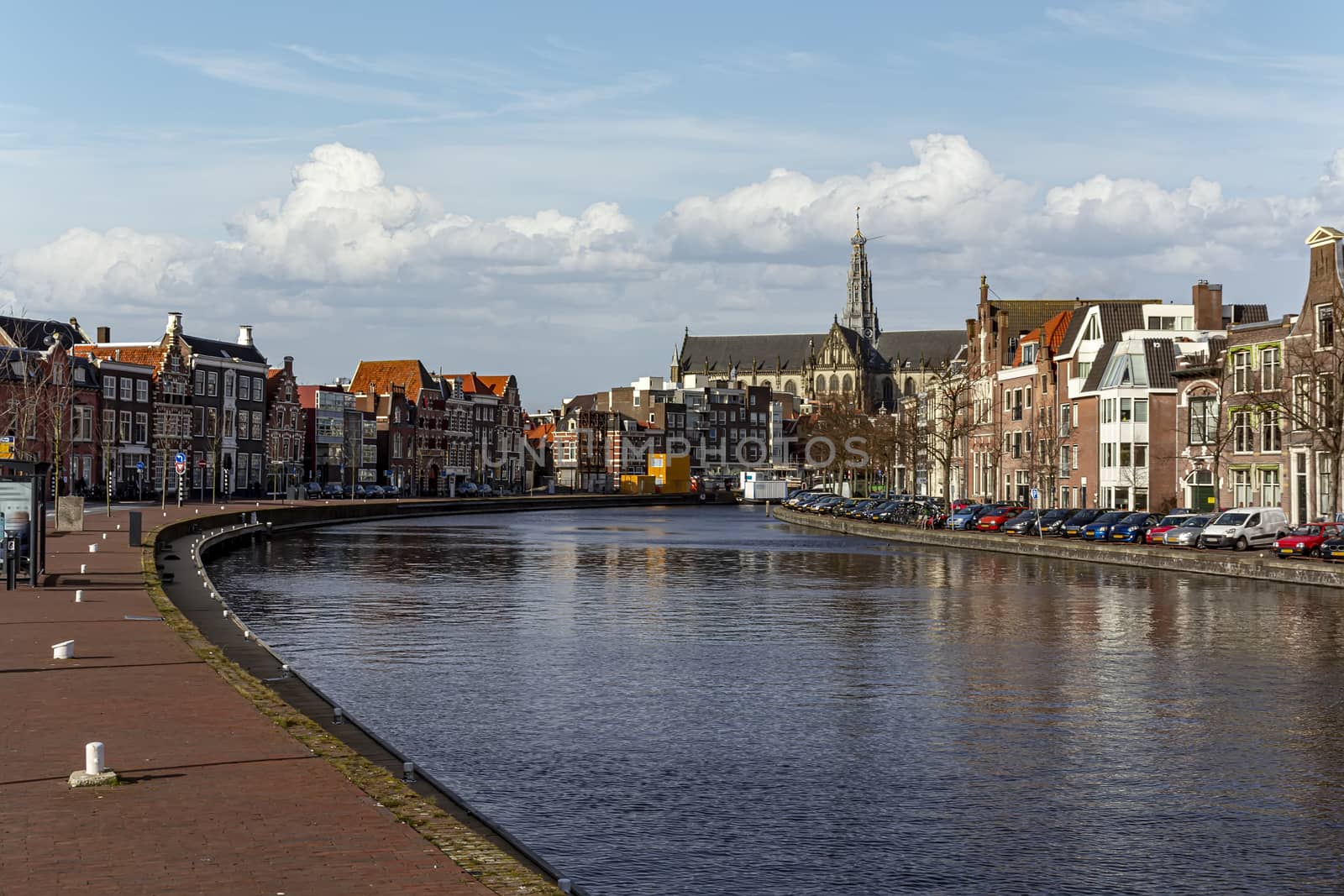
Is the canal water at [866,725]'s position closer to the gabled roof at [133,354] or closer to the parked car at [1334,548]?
the parked car at [1334,548]

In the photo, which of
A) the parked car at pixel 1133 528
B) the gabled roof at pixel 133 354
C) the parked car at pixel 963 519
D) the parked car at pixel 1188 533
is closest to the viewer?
the parked car at pixel 1188 533

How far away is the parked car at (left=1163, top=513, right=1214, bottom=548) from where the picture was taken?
233ft

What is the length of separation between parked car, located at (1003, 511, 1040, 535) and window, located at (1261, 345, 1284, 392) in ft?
46.9

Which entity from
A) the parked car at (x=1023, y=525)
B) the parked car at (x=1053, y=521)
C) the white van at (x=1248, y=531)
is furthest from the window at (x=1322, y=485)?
the parked car at (x=1023, y=525)

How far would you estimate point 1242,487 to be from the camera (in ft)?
297

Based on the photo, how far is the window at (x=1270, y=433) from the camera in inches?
3354

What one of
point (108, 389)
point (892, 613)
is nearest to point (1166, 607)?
point (892, 613)

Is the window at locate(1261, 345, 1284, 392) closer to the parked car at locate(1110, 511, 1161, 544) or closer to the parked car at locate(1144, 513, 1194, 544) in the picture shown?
the parked car at locate(1110, 511, 1161, 544)

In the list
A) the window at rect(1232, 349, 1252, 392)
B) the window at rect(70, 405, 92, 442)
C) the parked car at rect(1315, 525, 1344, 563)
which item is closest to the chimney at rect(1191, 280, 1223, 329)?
the window at rect(1232, 349, 1252, 392)

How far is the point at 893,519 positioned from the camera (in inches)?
4592

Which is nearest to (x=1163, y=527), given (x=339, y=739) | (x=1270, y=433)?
(x=1270, y=433)

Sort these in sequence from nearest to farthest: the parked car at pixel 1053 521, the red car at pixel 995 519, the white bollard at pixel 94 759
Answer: the white bollard at pixel 94 759
the parked car at pixel 1053 521
the red car at pixel 995 519

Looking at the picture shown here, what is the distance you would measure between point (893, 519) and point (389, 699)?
93301 millimetres

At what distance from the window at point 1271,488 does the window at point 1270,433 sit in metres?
1.26
